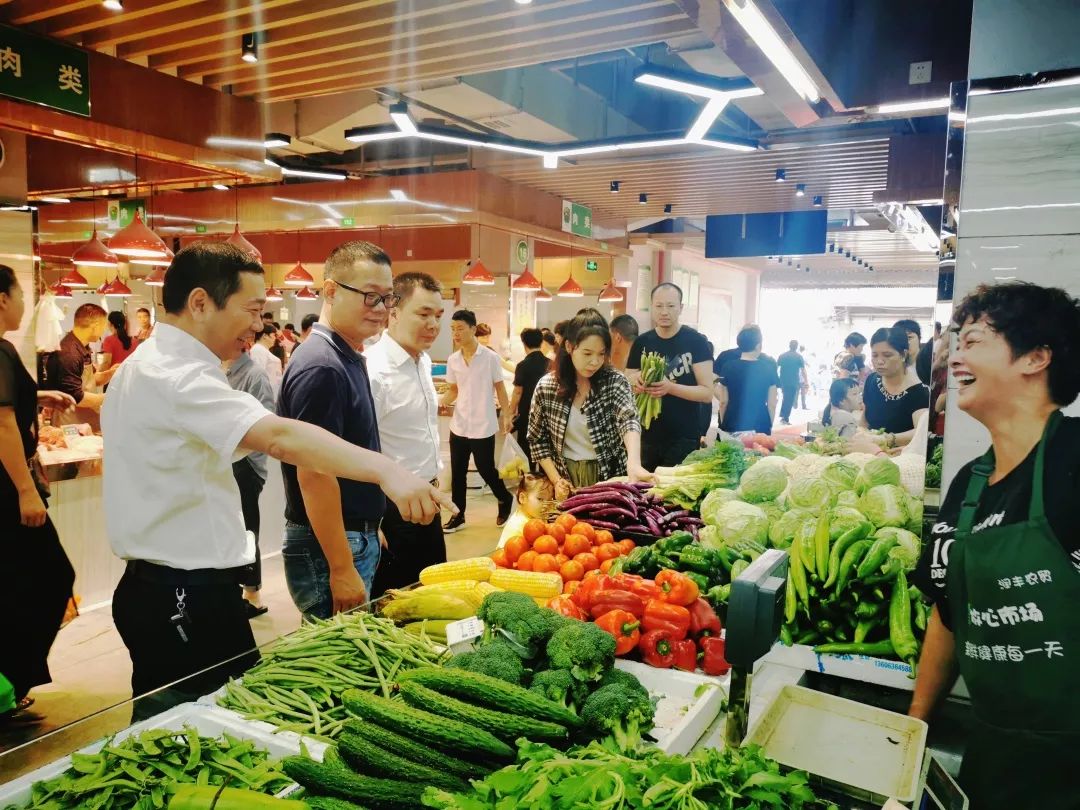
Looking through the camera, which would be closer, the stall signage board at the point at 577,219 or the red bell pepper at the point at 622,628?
the red bell pepper at the point at 622,628

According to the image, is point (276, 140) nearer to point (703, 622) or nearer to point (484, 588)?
point (484, 588)

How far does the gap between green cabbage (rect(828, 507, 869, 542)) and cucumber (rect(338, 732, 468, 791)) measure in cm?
161

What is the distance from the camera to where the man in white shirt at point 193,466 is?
1925mm

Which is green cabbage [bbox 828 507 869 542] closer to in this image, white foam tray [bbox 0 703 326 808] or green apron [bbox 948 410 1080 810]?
green apron [bbox 948 410 1080 810]

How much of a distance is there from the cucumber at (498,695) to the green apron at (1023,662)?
1.13 m

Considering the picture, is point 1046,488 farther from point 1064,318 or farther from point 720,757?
point 720,757

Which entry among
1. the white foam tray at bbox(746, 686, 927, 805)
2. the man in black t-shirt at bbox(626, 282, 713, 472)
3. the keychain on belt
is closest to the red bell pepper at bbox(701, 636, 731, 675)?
the white foam tray at bbox(746, 686, 927, 805)

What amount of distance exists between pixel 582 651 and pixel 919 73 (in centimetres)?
396

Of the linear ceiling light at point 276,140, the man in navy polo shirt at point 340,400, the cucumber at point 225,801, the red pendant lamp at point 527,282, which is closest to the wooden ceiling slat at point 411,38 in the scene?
the linear ceiling light at point 276,140

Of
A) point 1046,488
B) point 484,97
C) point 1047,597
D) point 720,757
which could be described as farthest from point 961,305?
point 484,97

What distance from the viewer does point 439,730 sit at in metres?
1.37

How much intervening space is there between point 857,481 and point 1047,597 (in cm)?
124

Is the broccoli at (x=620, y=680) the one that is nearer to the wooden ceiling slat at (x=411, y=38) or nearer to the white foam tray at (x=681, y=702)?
the white foam tray at (x=681, y=702)

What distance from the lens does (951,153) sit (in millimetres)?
2094
